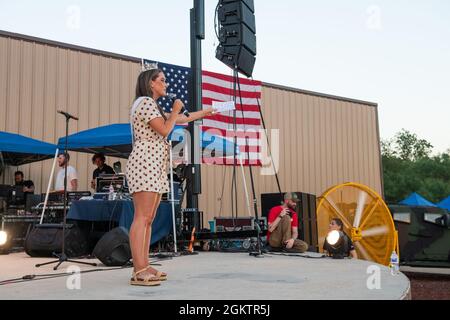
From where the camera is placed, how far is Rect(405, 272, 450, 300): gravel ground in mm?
7609

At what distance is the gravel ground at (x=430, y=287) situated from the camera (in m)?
7.61

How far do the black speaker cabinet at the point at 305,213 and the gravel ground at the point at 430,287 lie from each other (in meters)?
1.83

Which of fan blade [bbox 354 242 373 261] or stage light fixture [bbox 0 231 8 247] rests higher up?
stage light fixture [bbox 0 231 8 247]

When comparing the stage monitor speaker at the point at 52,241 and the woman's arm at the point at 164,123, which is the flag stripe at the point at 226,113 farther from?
the woman's arm at the point at 164,123

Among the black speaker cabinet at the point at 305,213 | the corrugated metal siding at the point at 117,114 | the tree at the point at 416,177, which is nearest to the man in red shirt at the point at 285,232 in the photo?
the black speaker cabinet at the point at 305,213

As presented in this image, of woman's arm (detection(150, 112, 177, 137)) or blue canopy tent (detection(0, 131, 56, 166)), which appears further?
blue canopy tent (detection(0, 131, 56, 166))

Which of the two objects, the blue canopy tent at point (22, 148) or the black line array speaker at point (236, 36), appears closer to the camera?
the black line array speaker at point (236, 36)

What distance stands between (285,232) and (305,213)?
1499 mm

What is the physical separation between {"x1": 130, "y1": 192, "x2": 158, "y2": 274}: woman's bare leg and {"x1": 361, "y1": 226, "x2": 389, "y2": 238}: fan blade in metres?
4.87

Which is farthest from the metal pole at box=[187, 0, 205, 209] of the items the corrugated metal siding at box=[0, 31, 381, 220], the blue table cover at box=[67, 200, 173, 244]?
the blue table cover at box=[67, 200, 173, 244]

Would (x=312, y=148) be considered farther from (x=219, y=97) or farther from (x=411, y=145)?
(x=411, y=145)

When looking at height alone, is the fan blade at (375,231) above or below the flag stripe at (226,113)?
below

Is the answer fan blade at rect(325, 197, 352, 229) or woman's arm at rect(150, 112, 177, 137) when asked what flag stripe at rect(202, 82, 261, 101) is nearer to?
fan blade at rect(325, 197, 352, 229)
